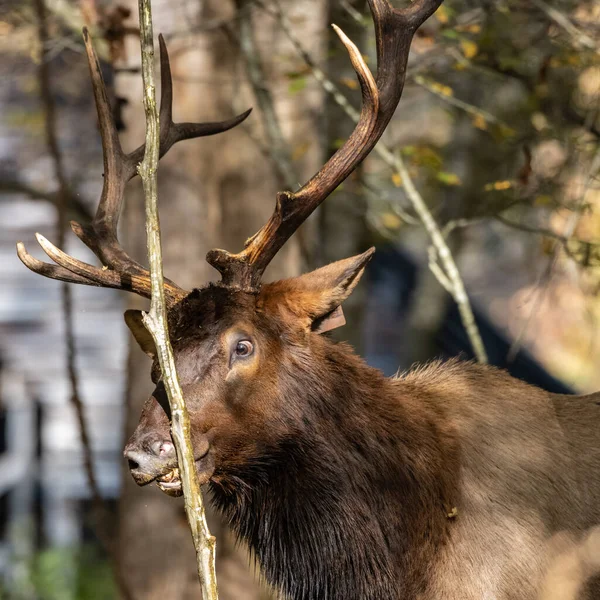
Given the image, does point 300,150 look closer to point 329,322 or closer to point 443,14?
point 443,14

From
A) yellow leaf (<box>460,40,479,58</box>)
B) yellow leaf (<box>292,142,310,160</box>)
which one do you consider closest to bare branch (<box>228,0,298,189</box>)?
yellow leaf (<box>292,142,310,160</box>)

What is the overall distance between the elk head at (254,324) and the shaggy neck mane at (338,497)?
0.15ft

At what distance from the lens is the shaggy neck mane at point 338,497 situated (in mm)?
3516

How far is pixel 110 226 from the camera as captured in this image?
403 centimetres

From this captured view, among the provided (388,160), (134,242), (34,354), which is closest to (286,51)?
(388,160)

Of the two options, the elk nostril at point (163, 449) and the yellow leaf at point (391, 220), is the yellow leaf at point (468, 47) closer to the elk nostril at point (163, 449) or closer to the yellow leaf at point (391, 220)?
the yellow leaf at point (391, 220)

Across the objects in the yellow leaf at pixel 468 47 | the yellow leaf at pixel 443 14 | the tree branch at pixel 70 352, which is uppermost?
the yellow leaf at pixel 443 14

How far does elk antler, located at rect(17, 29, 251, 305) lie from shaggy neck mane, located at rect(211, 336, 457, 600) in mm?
716

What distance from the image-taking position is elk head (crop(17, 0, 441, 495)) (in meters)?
3.30

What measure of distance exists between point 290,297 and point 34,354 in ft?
30.2

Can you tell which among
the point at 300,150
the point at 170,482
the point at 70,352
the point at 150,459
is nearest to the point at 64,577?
the point at 70,352

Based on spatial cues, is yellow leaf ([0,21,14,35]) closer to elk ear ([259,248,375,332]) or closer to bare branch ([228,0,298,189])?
bare branch ([228,0,298,189])

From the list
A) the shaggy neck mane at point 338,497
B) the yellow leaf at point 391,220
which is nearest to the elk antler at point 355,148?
the shaggy neck mane at point 338,497

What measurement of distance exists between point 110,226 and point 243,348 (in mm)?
964
